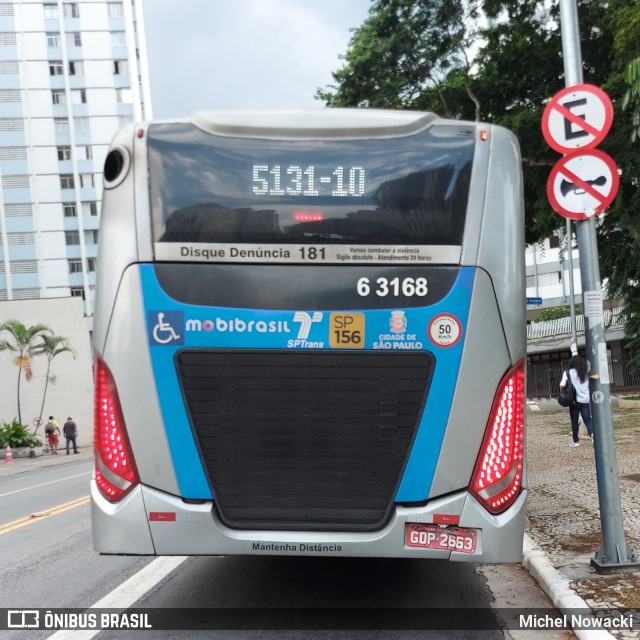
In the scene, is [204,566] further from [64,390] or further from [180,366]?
[64,390]

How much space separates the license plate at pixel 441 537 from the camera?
191 inches

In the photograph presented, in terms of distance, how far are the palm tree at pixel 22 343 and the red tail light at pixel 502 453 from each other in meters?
43.2

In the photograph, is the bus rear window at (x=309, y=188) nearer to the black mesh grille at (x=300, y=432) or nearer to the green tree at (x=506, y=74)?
the black mesh grille at (x=300, y=432)

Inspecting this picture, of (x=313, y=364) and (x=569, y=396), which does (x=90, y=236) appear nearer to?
(x=569, y=396)

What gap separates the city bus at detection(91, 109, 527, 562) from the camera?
16.0 ft

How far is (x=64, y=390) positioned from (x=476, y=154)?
47.9 metres

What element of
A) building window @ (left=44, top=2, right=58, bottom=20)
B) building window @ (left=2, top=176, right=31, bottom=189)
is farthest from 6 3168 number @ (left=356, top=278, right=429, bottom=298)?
building window @ (left=44, top=2, right=58, bottom=20)

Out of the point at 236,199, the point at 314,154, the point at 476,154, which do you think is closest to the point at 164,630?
the point at 236,199

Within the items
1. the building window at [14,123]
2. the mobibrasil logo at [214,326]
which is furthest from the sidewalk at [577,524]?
the building window at [14,123]

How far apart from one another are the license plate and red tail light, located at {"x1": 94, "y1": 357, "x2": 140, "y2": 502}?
5.31ft

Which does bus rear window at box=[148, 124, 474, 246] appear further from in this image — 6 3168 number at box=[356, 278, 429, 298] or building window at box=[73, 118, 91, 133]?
building window at box=[73, 118, 91, 133]

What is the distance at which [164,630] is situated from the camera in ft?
17.1

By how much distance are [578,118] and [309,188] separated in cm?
267

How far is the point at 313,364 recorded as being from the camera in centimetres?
488
